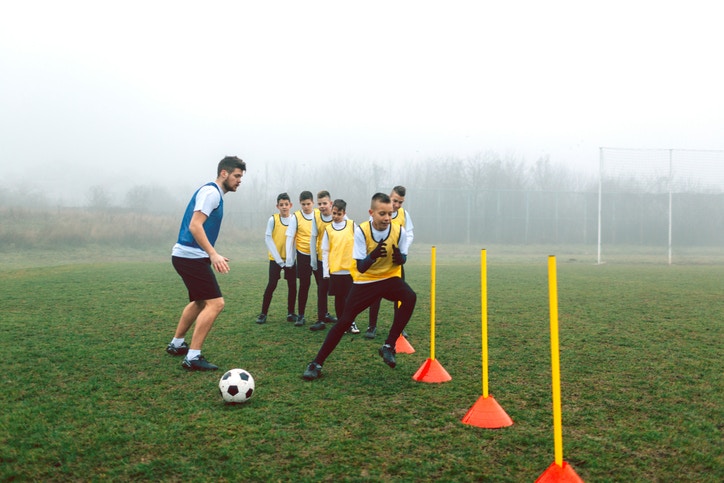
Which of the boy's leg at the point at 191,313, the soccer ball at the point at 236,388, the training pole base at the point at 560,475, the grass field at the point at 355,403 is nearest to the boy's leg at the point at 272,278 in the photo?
the grass field at the point at 355,403

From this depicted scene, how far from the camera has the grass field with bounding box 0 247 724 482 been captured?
3.58 meters

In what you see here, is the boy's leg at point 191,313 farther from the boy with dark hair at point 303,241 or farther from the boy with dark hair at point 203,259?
the boy with dark hair at point 303,241

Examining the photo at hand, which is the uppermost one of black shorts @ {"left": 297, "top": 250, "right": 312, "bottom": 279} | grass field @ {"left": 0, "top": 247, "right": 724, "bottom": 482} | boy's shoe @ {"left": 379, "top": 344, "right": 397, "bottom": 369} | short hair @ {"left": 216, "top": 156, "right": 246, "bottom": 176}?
short hair @ {"left": 216, "top": 156, "right": 246, "bottom": 176}

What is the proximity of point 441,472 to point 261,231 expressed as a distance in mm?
32957

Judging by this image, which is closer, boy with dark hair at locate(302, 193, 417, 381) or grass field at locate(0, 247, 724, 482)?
grass field at locate(0, 247, 724, 482)

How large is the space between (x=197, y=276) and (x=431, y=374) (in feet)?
8.12

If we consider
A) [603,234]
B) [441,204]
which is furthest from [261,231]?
[603,234]

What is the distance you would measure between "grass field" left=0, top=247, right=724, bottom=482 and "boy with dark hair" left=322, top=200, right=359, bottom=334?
2.20ft

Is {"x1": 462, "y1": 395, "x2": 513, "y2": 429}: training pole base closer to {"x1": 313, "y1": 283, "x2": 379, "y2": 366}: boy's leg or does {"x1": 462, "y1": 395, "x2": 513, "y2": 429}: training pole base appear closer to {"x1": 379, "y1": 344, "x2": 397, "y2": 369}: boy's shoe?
{"x1": 379, "y1": 344, "x2": 397, "y2": 369}: boy's shoe

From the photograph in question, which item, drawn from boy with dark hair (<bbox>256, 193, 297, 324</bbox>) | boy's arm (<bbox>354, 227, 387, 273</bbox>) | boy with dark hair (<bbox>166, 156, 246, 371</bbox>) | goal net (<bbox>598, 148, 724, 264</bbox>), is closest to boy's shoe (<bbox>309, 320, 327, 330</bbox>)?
boy with dark hair (<bbox>256, 193, 297, 324</bbox>)

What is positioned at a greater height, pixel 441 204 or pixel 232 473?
pixel 441 204

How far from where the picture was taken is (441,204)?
39.4m

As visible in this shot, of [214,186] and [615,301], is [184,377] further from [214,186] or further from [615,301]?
[615,301]

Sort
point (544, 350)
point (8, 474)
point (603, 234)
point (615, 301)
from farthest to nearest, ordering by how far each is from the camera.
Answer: point (603, 234) < point (615, 301) < point (544, 350) < point (8, 474)
